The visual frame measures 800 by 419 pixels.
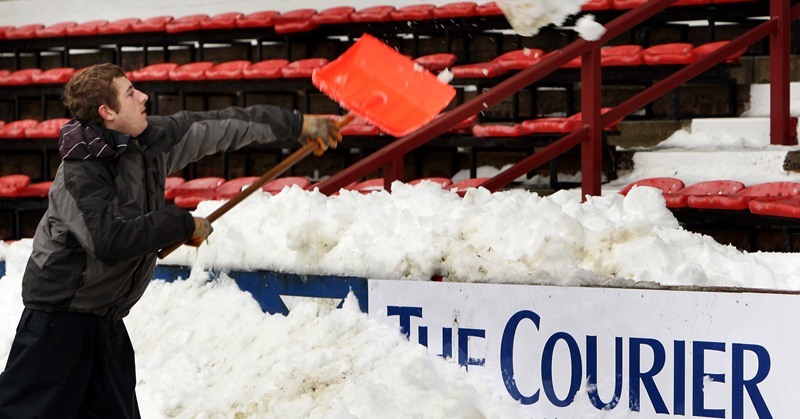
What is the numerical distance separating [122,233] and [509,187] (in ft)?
12.4

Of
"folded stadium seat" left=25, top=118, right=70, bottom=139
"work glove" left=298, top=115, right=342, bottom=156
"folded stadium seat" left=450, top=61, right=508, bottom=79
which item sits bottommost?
"folded stadium seat" left=25, top=118, right=70, bottom=139

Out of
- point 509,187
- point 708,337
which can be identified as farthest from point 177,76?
point 708,337

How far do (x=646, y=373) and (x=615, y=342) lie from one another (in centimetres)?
12

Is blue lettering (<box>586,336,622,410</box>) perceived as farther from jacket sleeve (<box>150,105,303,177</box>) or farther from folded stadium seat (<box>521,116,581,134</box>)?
folded stadium seat (<box>521,116,581,134</box>)

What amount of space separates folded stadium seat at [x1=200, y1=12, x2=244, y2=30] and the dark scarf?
6.31 m

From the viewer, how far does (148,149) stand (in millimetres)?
2846

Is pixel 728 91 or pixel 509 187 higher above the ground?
pixel 728 91

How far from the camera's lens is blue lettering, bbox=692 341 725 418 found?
2.71 m

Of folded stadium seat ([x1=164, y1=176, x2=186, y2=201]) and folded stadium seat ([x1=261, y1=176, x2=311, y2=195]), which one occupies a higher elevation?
folded stadium seat ([x1=261, y1=176, x2=311, y2=195])

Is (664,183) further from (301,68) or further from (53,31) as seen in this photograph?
(53,31)

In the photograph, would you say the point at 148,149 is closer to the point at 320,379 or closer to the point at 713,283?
the point at 320,379

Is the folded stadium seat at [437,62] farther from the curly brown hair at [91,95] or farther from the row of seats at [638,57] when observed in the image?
the curly brown hair at [91,95]

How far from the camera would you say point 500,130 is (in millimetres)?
6277

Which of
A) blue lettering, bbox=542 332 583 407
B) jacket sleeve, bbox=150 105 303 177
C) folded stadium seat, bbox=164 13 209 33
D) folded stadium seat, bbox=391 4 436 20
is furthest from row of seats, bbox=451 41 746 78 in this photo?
blue lettering, bbox=542 332 583 407
